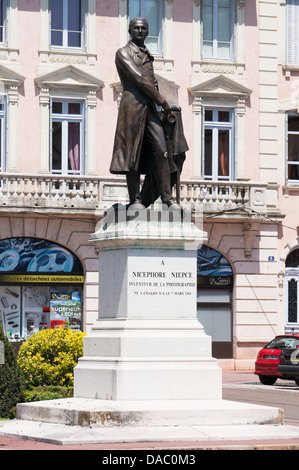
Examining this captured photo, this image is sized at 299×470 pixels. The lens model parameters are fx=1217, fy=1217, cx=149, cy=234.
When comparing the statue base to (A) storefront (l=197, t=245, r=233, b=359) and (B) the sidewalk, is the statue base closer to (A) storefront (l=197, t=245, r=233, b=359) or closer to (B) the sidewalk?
(B) the sidewalk

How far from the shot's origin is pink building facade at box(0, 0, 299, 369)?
39219 millimetres

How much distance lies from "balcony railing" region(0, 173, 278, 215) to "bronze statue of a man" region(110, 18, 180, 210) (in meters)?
19.7

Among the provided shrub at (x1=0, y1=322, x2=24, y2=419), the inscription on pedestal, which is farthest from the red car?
the inscription on pedestal

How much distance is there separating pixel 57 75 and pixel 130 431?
1005 inches

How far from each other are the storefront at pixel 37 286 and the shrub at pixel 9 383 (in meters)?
19.1

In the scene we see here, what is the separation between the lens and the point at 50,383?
864 inches

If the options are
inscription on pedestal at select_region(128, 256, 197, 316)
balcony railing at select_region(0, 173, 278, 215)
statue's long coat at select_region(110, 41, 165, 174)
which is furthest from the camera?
balcony railing at select_region(0, 173, 278, 215)

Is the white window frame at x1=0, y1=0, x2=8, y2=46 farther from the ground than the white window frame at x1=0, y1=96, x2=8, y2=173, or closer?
farther from the ground

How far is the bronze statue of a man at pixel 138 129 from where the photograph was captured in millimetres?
18281

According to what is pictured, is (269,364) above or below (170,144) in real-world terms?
below

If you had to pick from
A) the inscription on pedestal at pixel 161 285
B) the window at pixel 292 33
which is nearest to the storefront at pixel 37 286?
the window at pixel 292 33

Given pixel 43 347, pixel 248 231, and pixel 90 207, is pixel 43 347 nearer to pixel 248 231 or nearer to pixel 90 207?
pixel 90 207

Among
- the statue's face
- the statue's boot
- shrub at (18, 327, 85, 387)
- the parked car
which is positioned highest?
the statue's face
